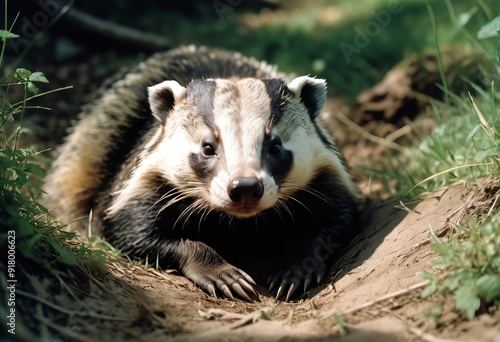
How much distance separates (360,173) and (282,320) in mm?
2882

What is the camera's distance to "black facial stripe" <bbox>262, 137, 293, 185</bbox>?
3.79 metres

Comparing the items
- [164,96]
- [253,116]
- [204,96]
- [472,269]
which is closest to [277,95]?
Result: [253,116]

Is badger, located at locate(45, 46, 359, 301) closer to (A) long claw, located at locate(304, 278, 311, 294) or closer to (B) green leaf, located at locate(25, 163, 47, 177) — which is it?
(A) long claw, located at locate(304, 278, 311, 294)

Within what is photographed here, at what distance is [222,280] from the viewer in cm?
385

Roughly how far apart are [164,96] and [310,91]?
1.03 metres

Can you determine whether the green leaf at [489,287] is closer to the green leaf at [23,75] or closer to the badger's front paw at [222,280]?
the badger's front paw at [222,280]

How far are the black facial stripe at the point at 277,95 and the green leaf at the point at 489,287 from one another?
1642mm

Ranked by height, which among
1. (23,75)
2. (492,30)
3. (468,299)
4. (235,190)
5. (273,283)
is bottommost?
(273,283)

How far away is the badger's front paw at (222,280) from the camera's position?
3.78m

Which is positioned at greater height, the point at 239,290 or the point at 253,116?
the point at 253,116

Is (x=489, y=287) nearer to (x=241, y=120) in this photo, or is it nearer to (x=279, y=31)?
(x=241, y=120)

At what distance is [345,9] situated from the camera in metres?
9.35

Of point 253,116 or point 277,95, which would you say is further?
point 277,95

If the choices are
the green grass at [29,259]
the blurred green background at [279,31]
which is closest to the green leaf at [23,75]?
the green grass at [29,259]
